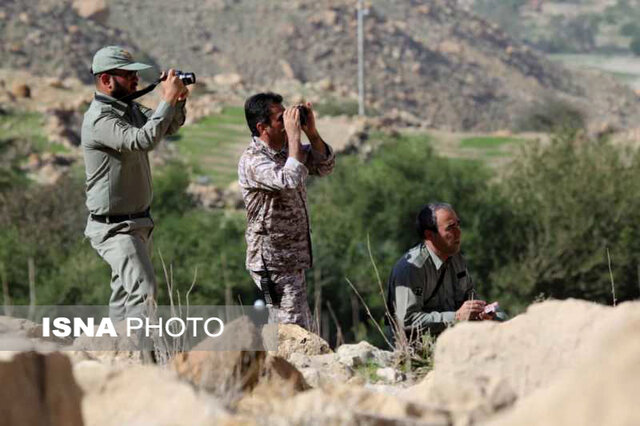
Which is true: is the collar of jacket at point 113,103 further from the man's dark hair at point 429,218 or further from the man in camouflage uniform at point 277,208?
the man's dark hair at point 429,218

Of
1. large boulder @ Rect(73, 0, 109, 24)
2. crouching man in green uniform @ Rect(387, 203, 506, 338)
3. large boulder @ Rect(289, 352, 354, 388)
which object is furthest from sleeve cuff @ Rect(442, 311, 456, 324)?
large boulder @ Rect(73, 0, 109, 24)

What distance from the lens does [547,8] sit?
4931 inches

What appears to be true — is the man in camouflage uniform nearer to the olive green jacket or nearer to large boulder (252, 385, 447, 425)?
the olive green jacket

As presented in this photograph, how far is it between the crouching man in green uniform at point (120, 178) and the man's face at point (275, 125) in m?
0.56

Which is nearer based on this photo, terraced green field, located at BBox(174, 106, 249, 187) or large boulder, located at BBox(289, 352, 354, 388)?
large boulder, located at BBox(289, 352, 354, 388)

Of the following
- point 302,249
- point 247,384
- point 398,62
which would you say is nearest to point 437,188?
point 302,249

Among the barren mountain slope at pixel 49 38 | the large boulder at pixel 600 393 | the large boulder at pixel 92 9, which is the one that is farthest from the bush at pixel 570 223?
the large boulder at pixel 92 9

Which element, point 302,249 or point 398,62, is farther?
point 398,62

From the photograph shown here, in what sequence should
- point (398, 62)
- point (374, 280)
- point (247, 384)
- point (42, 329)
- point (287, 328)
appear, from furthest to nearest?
1. point (398, 62)
2. point (374, 280)
3. point (287, 328)
4. point (42, 329)
5. point (247, 384)

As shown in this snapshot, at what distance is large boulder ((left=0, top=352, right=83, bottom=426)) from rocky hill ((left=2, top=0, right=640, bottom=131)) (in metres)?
61.5

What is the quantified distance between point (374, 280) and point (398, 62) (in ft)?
159

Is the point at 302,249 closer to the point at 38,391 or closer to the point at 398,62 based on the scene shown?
the point at 38,391

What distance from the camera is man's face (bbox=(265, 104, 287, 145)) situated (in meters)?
6.50

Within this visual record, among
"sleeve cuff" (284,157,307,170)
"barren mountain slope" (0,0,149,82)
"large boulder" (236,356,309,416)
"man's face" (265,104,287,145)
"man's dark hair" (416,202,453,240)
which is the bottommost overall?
"large boulder" (236,356,309,416)
